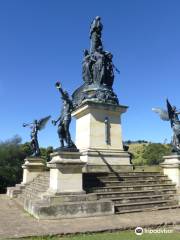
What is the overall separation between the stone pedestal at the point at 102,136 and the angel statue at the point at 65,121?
380 centimetres

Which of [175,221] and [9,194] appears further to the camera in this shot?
[9,194]

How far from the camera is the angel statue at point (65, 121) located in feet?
40.5

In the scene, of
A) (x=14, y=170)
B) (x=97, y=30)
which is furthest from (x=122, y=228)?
(x=14, y=170)

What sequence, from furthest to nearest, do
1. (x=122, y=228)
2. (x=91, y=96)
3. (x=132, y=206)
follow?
(x=91, y=96), (x=132, y=206), (x=122, y=228)

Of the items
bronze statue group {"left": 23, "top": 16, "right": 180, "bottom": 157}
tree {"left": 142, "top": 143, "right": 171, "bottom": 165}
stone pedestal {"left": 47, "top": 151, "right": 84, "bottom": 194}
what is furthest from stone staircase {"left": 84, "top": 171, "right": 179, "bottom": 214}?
tree {"left": 142, "top": 143, "right": 171, "bottom": 165}

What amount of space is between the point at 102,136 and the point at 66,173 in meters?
5.46

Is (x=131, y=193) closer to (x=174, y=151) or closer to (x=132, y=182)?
(x=132, y=182)

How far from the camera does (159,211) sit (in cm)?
1202

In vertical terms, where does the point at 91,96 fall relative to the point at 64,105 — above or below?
above

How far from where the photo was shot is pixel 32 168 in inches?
772

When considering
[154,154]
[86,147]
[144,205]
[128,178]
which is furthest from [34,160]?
[154,154]

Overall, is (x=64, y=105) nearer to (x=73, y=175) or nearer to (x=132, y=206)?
(x=73, y=175)

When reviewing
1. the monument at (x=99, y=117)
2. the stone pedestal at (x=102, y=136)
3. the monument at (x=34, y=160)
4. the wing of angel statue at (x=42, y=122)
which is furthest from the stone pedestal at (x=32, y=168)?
the stone pedestal at (x=102, y=136)

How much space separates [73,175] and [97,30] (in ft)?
37.2
